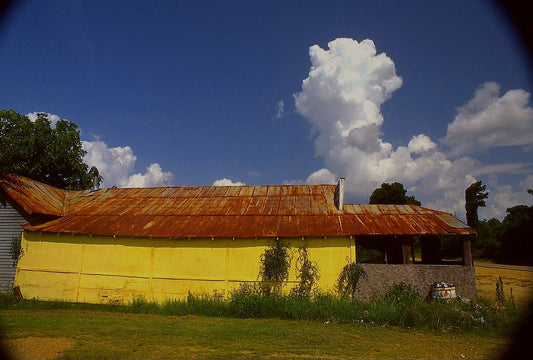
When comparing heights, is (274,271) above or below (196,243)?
below

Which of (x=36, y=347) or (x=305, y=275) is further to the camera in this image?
(x=305, y=275)

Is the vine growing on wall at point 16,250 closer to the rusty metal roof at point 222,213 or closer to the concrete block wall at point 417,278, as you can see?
the rusty metal roof at point 222,213

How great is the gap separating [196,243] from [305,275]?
16.4ft

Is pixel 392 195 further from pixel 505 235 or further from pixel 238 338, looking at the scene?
pixel 238 338

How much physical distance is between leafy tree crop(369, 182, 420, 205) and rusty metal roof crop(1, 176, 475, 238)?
96.0 ft

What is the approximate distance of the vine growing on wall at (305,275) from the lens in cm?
1227

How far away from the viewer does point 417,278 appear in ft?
38.9

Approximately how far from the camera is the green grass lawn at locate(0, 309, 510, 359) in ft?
23.8

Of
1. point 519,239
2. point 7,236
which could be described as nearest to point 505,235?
point 519,239

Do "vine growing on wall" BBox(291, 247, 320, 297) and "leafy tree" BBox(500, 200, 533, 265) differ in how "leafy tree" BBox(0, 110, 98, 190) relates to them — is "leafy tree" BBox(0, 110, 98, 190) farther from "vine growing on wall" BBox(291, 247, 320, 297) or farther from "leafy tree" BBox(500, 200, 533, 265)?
"leafy tree" BBox(500, 200, 533, 265)

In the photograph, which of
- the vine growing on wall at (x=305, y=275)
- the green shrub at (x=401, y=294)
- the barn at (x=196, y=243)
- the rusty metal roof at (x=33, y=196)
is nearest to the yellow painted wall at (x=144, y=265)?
the barn at (x=196, y=243)

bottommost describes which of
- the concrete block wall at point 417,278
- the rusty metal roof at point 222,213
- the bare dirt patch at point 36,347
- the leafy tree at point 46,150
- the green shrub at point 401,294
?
the bare dirt patch at point 36,347

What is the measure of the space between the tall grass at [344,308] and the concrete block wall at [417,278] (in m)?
0.34

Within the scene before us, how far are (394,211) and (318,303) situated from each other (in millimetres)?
6649
